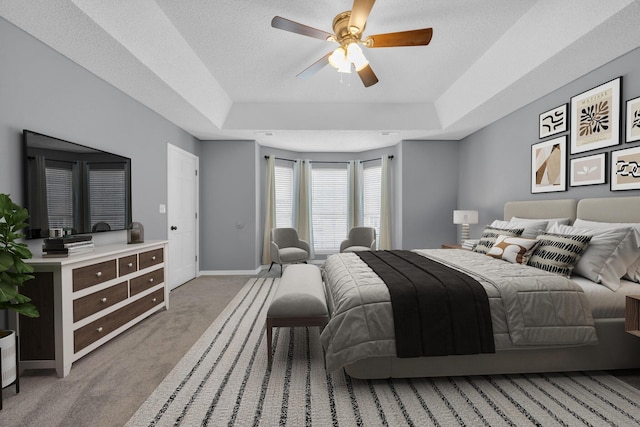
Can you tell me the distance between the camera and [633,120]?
8.34 feet

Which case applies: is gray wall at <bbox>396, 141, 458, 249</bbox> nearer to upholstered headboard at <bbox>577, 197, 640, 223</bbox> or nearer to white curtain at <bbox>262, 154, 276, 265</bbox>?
white curtain at <bbox>262, 154, 276, 265</bbox>

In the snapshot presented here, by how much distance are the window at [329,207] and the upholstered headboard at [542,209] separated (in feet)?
11.0

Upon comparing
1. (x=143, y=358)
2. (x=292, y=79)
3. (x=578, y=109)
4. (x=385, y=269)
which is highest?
(x=292, y=79)

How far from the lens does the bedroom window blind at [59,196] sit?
2.39 meters

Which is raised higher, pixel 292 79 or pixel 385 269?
pixel 292 79

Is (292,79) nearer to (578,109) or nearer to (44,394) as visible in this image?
(578,109)

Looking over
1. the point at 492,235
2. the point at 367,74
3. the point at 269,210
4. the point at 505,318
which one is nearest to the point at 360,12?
the point at 367,74

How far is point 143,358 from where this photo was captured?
2.39 m

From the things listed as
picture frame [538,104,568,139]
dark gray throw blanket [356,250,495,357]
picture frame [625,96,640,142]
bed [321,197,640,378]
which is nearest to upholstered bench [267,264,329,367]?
bed [321,197,640,378]

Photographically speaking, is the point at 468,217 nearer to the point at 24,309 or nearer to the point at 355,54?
the point at 355,54

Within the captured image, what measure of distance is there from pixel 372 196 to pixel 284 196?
1924 mm

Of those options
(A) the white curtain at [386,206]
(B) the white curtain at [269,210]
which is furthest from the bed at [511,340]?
(B) the white curtain at [269,210]

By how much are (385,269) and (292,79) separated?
2734 mm

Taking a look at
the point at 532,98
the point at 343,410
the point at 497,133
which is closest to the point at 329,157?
the point at 497,133
